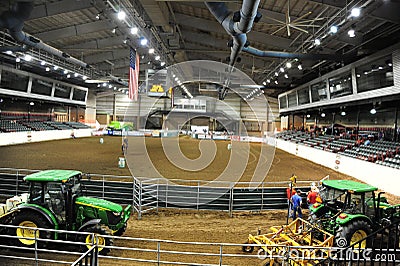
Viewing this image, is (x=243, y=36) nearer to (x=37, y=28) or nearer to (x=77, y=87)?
(x=37, y=28)

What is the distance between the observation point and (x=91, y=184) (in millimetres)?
10852

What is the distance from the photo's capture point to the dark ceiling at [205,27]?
42.2 ft

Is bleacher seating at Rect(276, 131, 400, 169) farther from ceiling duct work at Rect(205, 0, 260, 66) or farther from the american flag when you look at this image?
the american flag

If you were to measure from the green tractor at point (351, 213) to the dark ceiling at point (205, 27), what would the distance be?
676 centimetres

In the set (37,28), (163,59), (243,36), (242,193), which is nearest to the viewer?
(242,193)

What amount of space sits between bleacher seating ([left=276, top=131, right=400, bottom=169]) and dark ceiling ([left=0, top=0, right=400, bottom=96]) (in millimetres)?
5701

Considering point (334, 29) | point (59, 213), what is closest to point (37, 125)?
point (59, 213)

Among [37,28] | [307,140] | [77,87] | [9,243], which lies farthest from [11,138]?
[307,140]

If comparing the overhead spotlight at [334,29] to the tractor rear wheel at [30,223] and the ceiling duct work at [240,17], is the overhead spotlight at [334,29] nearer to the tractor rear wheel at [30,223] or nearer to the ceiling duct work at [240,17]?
the ceiling duct work at [240,17]

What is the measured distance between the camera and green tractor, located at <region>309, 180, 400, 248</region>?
655cm

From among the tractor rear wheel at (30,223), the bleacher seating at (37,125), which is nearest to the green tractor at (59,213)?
the tractor rear wheel at (30,223)

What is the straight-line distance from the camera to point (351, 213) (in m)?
6.93

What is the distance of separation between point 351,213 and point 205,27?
Answer: 15.3 meters

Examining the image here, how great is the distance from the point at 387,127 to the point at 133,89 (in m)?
20.6
